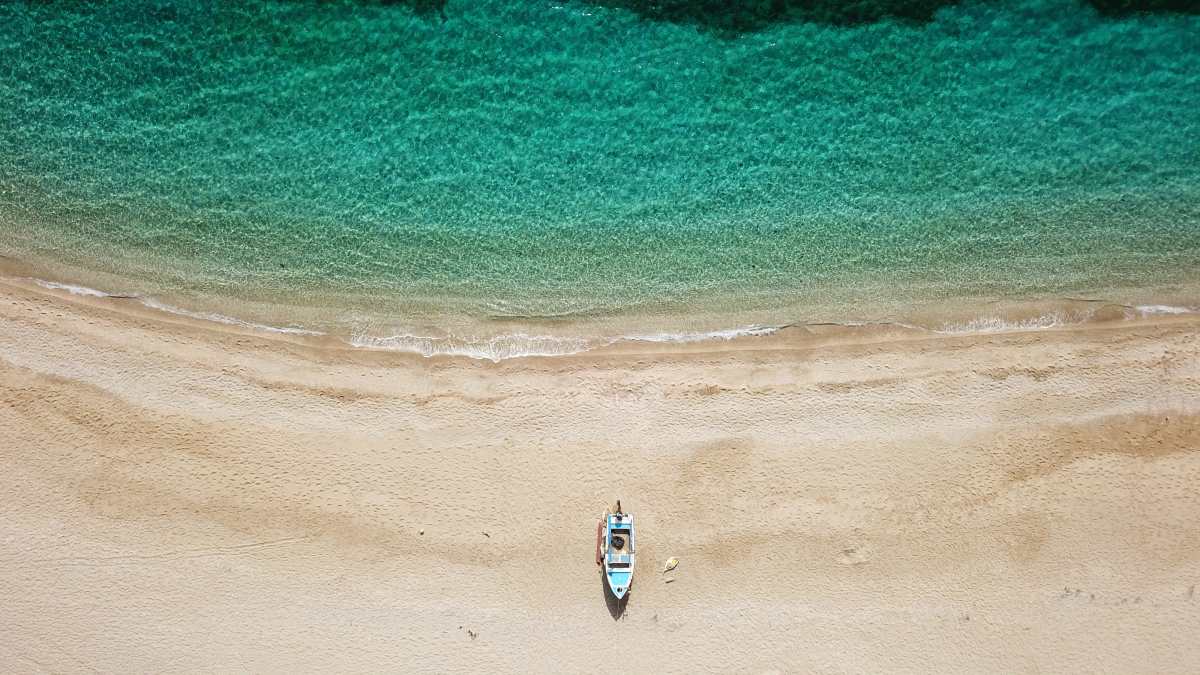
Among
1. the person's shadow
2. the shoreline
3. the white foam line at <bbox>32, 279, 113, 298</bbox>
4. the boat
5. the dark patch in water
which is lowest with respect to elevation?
the person's shadow

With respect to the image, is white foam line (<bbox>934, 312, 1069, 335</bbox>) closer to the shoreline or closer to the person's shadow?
the shoreline

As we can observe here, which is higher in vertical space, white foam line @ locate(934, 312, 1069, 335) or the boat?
white foam line @ locate(934, 312, 1069, 335)

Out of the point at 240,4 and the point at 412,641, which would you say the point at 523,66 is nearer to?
the point at 240,4

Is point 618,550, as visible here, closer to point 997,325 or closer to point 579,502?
point 579,502

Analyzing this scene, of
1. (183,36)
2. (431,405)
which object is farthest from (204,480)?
(183,36)

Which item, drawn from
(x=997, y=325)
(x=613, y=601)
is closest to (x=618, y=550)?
(x=613, y=601)

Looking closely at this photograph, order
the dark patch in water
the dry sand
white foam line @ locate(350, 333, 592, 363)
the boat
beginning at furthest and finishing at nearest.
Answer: white foam line @ locate(350, 333, 592, 363) < the dark patch in water < the dry sand < the boat

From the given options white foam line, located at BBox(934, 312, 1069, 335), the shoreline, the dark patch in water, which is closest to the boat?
the shoreline
